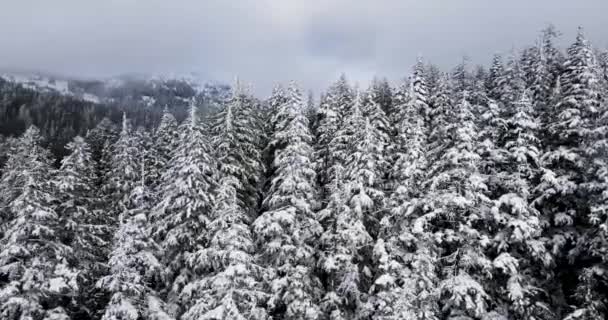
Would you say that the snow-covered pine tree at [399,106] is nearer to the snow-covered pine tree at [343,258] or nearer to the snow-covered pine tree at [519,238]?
the snow-covered pine tree at [343,258]

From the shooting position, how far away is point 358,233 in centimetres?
2641

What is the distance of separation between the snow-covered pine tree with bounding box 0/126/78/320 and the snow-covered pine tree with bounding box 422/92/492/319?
684 inches

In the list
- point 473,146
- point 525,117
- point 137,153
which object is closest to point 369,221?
point 473,146

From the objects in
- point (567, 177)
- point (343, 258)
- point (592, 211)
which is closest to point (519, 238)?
point (592, 211)

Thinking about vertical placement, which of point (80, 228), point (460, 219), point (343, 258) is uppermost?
point (460, 219)

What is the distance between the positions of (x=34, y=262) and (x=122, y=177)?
13221 mm

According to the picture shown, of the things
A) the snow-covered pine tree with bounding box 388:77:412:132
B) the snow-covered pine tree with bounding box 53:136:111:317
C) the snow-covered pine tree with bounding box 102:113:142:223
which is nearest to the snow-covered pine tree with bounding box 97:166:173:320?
the snow-covered pine tree with bounding box 53:136:111:317

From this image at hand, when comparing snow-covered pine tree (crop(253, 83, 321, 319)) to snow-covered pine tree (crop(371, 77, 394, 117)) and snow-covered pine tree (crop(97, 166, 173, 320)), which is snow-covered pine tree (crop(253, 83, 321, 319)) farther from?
snow-covered pine tree (crop(371, 77, 394, 117))

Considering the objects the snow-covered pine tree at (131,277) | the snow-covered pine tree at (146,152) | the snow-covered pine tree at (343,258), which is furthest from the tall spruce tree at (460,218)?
the snow-covered pine tree at (146,152)

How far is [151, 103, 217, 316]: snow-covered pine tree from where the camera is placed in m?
26.0

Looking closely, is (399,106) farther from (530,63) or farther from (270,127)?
(530,63)

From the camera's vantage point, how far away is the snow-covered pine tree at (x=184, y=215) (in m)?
26.0

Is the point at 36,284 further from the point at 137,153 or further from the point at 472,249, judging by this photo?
the point at 472,249

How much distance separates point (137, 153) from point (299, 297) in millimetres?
20614
